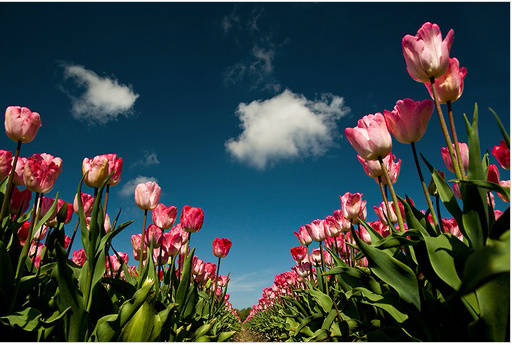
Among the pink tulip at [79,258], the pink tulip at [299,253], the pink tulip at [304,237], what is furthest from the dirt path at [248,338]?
the pink tulip at [79,258]

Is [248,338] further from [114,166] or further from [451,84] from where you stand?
[451,84]

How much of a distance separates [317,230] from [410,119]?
123 inches

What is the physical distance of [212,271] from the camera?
20.2 ft

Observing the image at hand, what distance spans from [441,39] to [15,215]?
357cm

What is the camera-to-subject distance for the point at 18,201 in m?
2.55

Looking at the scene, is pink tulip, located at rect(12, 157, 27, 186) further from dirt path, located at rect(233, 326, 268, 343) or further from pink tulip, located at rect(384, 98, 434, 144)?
dirt path, located at rect(233, 326, 268, 343)

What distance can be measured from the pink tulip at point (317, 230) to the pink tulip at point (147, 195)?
8.46 ft

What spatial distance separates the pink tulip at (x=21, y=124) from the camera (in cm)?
219

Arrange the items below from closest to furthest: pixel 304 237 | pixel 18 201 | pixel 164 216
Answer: pixel 18 201, pixel 164 216, pixel 304 237

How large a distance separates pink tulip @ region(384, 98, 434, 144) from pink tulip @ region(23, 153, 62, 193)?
8.22 ft

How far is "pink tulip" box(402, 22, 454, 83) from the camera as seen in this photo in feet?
5.28

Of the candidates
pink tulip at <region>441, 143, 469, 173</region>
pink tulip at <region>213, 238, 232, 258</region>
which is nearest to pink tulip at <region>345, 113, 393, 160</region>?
pink tulip at <region>441, 143, 469, 173</region>

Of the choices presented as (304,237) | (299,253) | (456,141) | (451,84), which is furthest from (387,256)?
(299,253)

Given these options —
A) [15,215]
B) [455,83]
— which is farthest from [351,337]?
[15,215]
